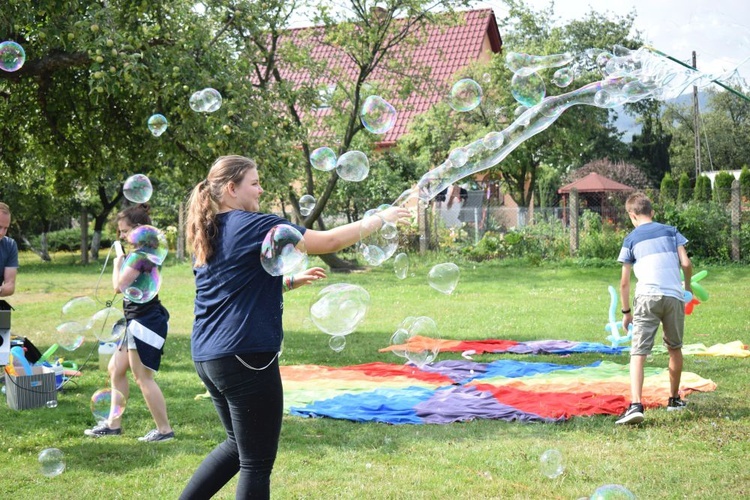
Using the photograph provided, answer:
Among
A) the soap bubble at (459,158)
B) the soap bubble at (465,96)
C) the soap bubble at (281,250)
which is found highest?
the soap bubble at (465,96)

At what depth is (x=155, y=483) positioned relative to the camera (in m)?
4.61

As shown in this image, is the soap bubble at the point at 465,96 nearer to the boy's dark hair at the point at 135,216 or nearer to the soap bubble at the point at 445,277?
the soap bubble at the point at 445,277

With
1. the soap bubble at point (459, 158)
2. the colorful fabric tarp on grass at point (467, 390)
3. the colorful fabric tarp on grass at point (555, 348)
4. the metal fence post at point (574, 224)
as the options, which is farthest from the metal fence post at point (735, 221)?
the soap bubble at point (459, 158)

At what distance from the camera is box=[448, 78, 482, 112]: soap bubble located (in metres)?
6.29

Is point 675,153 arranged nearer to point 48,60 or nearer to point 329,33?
point 329,33

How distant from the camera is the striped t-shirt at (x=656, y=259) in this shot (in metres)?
6.03

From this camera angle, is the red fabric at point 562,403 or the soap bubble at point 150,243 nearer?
the soap bubble at point 150,243

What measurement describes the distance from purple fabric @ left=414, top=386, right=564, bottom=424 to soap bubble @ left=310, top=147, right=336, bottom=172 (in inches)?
78.5

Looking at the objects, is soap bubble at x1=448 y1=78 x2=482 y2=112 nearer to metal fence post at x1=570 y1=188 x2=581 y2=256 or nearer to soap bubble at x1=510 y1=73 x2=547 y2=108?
soap bubble at x1=510 y1=73 x2=547 y2=108

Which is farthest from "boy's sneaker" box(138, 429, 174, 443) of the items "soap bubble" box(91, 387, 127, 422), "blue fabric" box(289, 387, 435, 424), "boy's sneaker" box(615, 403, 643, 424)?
"boy's sneaker" box(615, 403, 643, 424)

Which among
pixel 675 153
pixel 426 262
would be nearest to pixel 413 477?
pixel 426 262

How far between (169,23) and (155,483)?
6281mm

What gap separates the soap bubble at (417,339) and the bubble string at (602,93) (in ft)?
4.72

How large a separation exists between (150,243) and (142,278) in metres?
0.24
